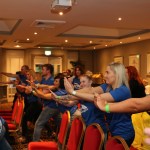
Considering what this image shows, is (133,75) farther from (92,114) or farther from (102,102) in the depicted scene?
(102,102)

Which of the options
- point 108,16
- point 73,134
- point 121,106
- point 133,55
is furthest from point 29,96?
point 133,55

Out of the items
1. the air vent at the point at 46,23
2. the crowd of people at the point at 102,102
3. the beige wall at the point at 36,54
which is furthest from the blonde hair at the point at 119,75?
the beige wall at the point at 36,54

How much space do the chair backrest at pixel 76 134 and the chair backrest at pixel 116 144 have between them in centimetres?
53

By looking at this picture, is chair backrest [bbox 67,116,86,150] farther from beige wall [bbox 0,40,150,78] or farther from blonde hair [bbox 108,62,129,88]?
beige wall [bbox 0,40,150,78]

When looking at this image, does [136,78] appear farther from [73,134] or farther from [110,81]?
[73,134]

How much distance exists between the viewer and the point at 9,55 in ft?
44.7

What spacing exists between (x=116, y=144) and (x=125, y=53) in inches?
394

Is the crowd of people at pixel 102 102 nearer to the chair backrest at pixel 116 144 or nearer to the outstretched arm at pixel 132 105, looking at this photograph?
Answer: the outstretched arm at pixel 132 105

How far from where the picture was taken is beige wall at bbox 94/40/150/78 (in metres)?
10.3

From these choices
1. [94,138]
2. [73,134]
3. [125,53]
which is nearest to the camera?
[94,138]

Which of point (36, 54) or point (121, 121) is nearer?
point (121, 121)

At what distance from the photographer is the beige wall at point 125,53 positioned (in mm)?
10266

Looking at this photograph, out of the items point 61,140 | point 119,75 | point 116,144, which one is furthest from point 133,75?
point 116,144

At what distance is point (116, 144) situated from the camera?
1752 mm
